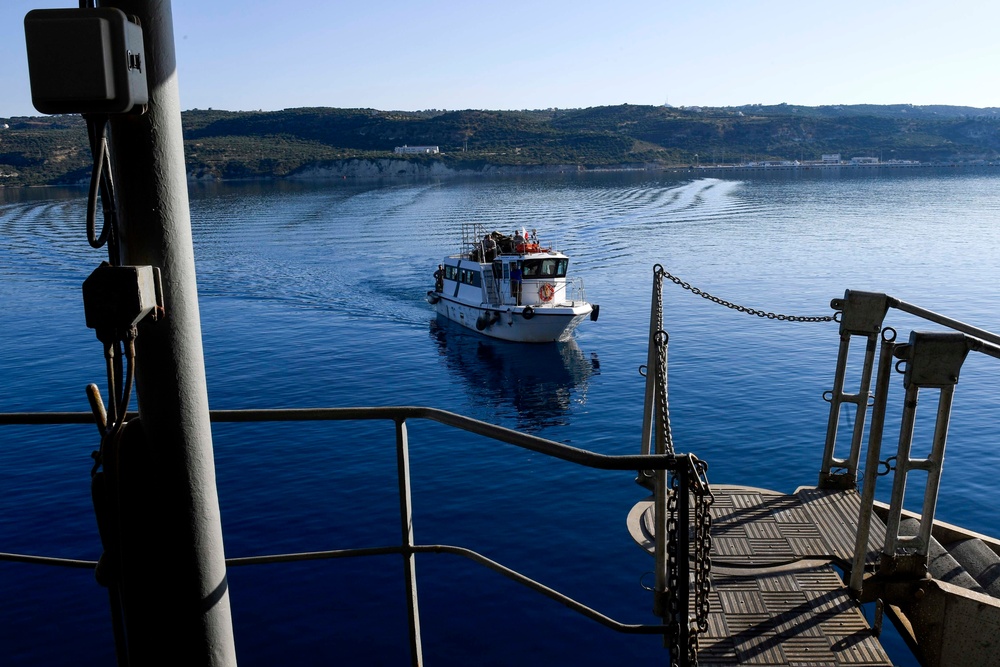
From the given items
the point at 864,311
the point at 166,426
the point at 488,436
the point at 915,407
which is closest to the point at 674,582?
the point at 488,436

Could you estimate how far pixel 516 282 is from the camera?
34.1 m

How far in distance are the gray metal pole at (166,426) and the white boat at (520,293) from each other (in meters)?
30.3

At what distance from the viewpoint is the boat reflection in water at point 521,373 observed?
2633cm

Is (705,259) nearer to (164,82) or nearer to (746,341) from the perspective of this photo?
(746,341)

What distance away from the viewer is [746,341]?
3192 centimetres

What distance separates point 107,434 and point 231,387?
2485cm

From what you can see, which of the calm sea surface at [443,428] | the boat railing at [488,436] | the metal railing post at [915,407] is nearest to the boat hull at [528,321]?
the calm sea surface at [443,428]

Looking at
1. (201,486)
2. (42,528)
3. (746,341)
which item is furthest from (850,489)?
(746,341)

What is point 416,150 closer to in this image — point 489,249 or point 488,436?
point 489,249

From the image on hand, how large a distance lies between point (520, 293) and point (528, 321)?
54.4 inches

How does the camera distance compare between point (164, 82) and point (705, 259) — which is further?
point (705, 259)

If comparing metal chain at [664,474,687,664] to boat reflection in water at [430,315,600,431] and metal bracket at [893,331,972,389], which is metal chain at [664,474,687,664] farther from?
boat reflection in water at [430,315,600,431]

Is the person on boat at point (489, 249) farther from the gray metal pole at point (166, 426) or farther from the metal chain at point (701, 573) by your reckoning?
the gray metal pole at point (166, 426)

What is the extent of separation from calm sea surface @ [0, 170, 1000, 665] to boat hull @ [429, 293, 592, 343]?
820mm
